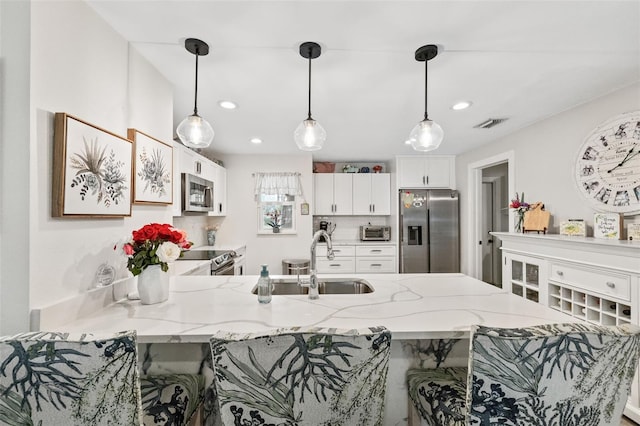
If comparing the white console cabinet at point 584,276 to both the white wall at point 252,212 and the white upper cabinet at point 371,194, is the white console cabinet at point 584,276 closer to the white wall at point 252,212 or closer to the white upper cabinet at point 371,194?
the white upper cabinet at point 371,194

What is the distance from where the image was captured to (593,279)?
1.97 metres

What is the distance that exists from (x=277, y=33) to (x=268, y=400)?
1638 millimetres

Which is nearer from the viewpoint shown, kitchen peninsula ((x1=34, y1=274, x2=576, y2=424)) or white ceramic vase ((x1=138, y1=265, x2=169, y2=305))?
kitchen peninsula ((x1=34, y1=274, x2=576, y2=424))

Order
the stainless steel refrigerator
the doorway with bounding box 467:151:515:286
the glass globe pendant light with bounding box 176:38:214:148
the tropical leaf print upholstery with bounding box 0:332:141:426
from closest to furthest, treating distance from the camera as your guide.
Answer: the tropical leaf print upholstery with bounding box 0:332:141:426 < the glass globe pendant light with bounding box 176:38:214:148 < the doorway with bounding box 467:151:515:286 < the stainless steel refrigerator

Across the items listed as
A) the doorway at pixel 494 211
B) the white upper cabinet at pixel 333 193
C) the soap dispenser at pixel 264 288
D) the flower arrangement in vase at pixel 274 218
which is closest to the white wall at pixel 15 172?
the soap dispenser at pixel 264 288

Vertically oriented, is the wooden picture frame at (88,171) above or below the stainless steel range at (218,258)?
above

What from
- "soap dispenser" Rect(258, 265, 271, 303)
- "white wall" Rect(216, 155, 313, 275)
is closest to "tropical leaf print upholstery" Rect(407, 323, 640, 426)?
"soap dispenser" Rect(258, 265, 271, 303)

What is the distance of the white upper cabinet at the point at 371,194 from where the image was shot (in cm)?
485

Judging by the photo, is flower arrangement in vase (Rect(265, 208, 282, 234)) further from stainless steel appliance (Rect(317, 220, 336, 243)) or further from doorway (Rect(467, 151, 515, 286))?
doorway (Rect(467, 151, 515, 286))

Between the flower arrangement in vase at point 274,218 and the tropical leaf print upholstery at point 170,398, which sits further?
the flower arrangement in vase at point 274,218

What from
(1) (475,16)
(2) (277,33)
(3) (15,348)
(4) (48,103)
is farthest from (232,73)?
(3) (15,348)

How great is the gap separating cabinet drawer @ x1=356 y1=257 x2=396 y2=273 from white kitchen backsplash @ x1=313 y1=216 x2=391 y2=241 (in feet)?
1.98

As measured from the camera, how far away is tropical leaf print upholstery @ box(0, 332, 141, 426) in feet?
2.53

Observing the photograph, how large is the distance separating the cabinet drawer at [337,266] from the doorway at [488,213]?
1742 millimetres
